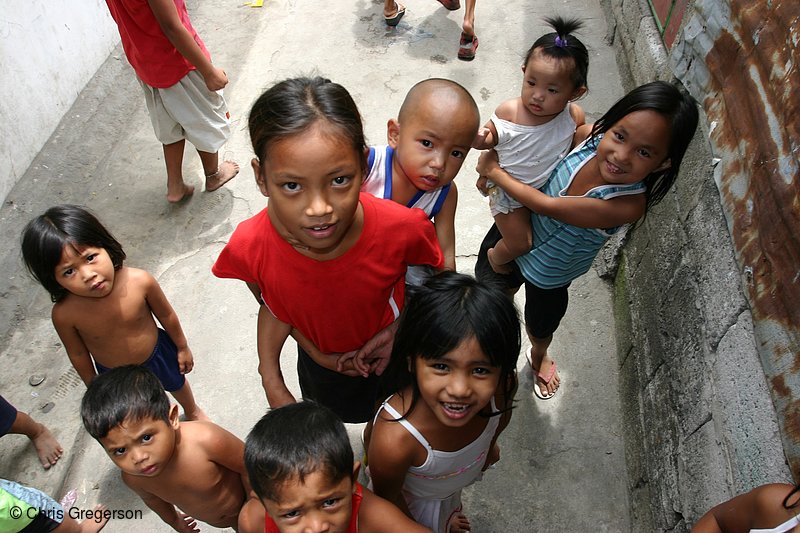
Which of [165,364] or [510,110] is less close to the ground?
[510,110]

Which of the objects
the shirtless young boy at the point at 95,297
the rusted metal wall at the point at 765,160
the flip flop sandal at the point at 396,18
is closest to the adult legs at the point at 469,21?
the flip flop sandal at the point at 396,18

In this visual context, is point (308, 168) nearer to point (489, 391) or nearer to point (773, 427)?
point (489, 391)

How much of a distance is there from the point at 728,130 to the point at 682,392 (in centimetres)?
89

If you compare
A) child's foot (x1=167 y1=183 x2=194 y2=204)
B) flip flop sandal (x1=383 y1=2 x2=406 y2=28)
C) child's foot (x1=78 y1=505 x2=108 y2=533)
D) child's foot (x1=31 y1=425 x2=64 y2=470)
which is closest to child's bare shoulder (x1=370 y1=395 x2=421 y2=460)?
child's foot (x1=78 y1=505 x2=108 y2=533)

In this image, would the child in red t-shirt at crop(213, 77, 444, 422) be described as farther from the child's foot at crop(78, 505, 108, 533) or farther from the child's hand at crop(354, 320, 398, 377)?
the child's foot at crop(78, 505, 108, 533)

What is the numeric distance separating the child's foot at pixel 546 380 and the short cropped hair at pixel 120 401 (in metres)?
1.56

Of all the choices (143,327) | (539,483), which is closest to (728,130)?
(539,483)

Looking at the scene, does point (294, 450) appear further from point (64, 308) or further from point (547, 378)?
point (547, 378)

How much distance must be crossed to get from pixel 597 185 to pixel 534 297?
585mm

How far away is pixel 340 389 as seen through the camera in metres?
1.86

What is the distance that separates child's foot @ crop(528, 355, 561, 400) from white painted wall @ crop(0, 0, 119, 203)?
2.96 meters

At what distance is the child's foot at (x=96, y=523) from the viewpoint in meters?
2.10

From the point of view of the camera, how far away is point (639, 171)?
1708mm

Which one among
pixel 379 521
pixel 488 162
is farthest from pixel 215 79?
pixel 379 521
